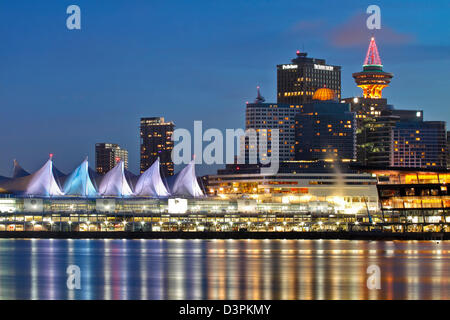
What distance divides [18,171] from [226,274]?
10709 centimetres

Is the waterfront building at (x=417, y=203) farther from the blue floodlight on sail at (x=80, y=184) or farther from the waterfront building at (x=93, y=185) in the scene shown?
the blue floodlight on sail at (x=80, y=184)

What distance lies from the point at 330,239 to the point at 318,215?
35.5 ft

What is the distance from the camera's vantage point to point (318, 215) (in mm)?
155875

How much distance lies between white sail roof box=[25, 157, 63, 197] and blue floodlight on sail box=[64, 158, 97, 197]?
198 cm

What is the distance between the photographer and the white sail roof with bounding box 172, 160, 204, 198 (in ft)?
559

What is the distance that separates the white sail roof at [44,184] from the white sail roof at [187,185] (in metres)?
20.4

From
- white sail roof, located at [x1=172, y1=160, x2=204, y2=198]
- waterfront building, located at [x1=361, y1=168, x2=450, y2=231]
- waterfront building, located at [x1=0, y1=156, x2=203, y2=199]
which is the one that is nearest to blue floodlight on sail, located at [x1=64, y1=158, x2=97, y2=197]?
waterfront building, located at [x1=0, y1=156, x2=203, y2=199]

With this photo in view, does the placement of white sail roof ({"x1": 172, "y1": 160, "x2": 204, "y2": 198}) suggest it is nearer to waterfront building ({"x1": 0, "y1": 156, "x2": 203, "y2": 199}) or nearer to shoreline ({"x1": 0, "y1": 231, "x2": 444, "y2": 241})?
waterfront building ({"x1": 0, "y1": 156, "x2": 203, "y2": 199})

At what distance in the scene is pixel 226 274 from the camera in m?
70.9

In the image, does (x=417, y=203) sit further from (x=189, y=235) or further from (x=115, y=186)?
(x=115, y=186)

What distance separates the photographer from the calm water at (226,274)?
186ft

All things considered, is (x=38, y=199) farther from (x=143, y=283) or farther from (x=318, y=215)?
(x=143, y=283)

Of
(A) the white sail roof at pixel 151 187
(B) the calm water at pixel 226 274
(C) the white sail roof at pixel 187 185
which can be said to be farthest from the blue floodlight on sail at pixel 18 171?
(B) the calm water at pixel 226 274
